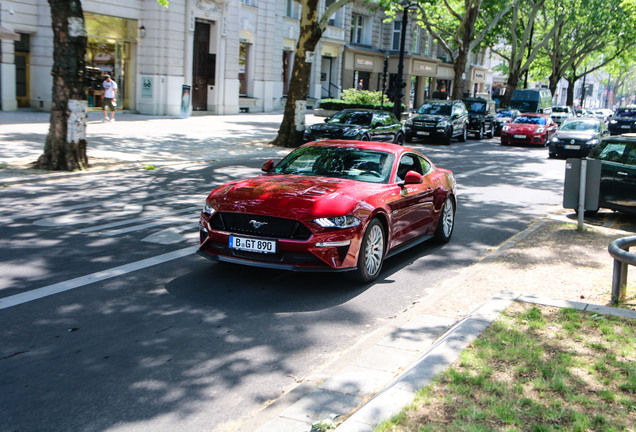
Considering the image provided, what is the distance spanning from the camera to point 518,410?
4059 millimetres

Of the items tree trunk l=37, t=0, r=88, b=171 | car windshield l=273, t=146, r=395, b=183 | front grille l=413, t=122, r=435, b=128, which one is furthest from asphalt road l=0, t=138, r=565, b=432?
front grille l=413, t=122, r=435, b=128

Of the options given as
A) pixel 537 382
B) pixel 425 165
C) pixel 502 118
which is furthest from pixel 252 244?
pixel 502 118

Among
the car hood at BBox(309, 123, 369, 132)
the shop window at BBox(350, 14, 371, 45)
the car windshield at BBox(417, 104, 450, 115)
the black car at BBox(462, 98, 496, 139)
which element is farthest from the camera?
the shop window at BBox(350, 14, 371, 45)

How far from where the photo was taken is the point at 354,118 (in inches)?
894

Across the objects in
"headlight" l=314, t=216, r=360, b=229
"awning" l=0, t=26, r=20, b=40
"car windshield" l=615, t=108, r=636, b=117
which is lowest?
"headlight" l=314, t=216, r=360, b=229

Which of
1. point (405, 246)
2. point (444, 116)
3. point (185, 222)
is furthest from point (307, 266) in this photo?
point (444, 116)

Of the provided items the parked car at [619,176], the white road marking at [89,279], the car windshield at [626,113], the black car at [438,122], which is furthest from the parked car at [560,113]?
the white road marking at [89,279]

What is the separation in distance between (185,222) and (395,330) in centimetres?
509

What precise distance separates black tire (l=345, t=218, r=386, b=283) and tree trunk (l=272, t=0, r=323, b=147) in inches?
613

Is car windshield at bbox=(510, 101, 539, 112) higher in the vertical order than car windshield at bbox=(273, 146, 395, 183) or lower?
higher

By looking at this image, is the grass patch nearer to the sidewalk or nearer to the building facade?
the sidewalk

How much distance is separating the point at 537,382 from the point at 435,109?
86.4ft

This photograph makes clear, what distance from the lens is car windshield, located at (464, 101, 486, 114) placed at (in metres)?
34.3

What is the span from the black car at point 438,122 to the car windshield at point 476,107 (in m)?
3.52
